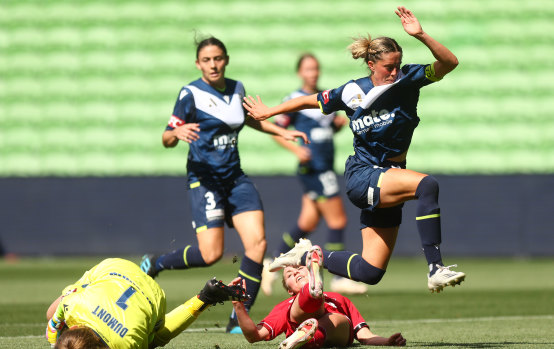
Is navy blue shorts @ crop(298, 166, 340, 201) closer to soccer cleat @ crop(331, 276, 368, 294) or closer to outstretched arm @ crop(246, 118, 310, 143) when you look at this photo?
soccer cleat @ crop(331, 276, 368, 294)

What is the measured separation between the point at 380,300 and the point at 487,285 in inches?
85.0

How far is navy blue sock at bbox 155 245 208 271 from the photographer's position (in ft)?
23.0

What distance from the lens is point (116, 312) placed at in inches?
169

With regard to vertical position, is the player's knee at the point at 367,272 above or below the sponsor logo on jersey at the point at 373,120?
below

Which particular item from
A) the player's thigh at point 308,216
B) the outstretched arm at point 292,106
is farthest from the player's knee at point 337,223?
the outstretched arm at point 292,106

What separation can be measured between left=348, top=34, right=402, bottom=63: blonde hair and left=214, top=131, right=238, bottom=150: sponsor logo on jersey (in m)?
1.54

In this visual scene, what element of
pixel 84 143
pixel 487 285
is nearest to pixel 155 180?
pixel 84 143

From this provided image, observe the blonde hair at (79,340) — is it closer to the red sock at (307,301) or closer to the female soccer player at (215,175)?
the red sock at (307,301)

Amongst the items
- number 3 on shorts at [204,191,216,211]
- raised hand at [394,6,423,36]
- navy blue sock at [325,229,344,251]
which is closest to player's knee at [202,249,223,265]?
number 3 on shorts at [204,191,216,211]

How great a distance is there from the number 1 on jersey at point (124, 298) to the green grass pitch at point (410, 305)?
1286mm

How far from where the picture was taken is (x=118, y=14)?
17.6 m

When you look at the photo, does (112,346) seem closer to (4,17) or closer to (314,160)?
(314,160)

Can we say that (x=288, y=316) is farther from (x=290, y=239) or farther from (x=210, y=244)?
(x=290, y=239)

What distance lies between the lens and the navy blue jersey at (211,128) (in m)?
7.08
